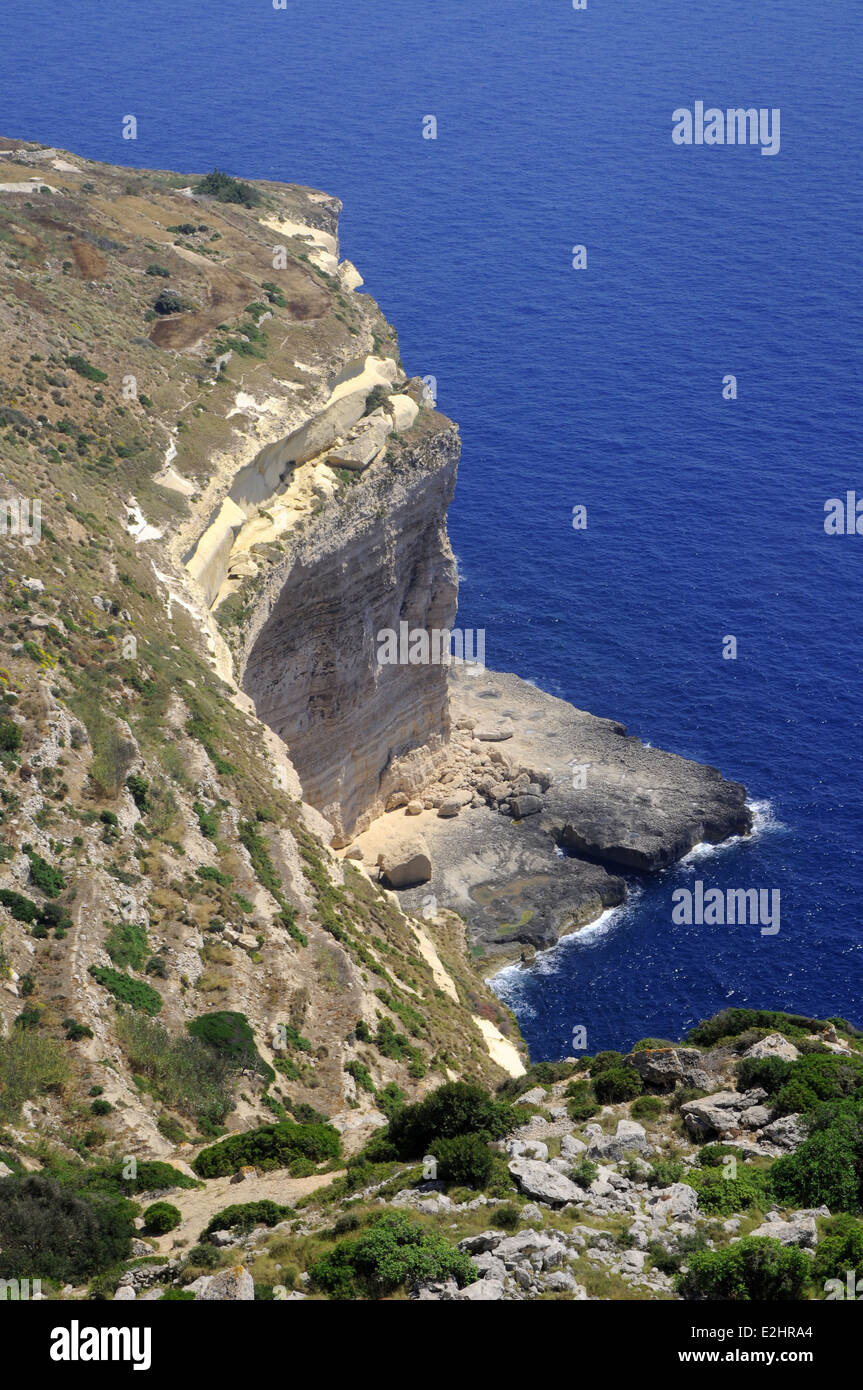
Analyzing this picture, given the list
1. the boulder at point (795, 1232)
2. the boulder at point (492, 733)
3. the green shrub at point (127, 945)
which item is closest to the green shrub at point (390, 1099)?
the green shrub at point (127, 945)

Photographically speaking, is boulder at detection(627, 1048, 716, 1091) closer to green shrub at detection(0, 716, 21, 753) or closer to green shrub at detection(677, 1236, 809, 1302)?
green shrub at detection(677, 1236, 809, 1302)

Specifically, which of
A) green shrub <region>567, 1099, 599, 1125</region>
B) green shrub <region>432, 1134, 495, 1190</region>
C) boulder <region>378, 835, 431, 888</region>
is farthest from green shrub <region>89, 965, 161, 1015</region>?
boulder <region>378, 835, 431, 888</region>

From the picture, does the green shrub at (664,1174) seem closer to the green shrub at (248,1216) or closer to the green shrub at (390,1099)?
the green shrub at (248,1216)

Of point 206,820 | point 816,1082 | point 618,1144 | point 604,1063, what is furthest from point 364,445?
point 618,1144

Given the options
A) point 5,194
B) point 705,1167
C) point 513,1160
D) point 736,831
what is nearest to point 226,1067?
point 513,1160

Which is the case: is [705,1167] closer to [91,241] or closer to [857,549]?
[91,241]

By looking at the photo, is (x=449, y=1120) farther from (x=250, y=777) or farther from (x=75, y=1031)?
(x=250, y=777)
